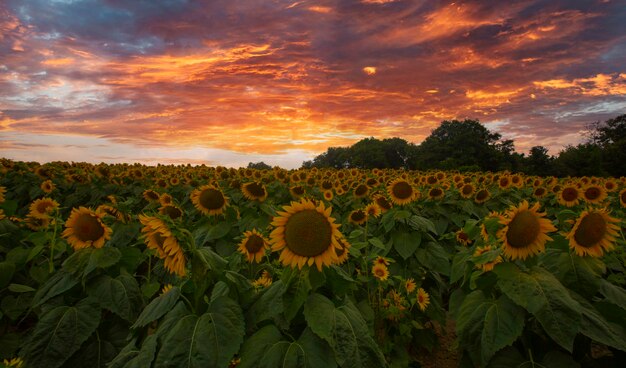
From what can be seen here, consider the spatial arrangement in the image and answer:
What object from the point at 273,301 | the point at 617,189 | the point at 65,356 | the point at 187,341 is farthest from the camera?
the point at 617,189

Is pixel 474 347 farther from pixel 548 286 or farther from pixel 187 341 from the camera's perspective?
pixel 187 341

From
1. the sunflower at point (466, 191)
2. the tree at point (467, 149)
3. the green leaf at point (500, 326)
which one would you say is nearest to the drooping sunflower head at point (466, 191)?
the sunflower at point (466, 191)

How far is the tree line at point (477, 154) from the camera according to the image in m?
49.8

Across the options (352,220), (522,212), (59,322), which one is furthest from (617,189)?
(59,322)

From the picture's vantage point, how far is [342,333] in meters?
2.21

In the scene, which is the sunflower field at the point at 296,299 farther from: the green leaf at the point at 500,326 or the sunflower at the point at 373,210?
the sunflower at the point at 373,210

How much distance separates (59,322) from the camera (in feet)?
10.7

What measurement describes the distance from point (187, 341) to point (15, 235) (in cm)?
370

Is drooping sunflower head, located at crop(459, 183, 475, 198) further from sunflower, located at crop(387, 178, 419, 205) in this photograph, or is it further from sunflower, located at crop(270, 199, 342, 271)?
sunflower, located at crop(270, 199, 342, 271)

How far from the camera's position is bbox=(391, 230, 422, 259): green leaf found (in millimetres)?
5746

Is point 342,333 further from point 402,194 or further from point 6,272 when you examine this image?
point 402,194

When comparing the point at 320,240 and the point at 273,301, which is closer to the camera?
the point at 273,301

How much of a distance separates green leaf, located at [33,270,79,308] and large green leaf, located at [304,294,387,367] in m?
2.23

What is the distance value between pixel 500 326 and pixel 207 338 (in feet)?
6.46
